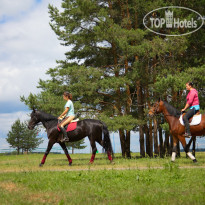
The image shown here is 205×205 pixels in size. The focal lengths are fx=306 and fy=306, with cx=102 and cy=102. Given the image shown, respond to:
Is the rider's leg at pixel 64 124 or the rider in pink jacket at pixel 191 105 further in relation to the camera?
the rider's leg at pixel 64 124

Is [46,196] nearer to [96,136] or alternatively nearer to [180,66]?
[96,136]

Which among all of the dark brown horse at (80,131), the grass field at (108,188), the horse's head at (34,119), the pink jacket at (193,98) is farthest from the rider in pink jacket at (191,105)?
the horse's head at (34,119)

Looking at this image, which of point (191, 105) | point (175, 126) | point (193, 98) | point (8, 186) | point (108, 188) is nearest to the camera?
point (108, 188)

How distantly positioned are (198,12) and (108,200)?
1881 centimetres

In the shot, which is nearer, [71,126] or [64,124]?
[64,124]

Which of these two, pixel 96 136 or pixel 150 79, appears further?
→ pixel 150 79

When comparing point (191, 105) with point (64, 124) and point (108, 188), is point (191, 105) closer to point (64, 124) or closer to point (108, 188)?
point (64, 124)

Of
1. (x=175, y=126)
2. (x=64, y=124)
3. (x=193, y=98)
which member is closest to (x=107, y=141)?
(x=64, y=124)

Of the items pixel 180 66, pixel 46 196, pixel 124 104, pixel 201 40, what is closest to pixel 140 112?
pixel 124 104

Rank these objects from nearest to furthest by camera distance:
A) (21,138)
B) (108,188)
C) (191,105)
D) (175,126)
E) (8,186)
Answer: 1. (108,188)
2. (8,186)
3. (191,105)
4. (175,126)
5. (21,138)

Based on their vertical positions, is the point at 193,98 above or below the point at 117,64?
below

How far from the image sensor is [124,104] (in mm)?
23844

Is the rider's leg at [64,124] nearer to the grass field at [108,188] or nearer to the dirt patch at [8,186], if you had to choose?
the grass field at [108,188]

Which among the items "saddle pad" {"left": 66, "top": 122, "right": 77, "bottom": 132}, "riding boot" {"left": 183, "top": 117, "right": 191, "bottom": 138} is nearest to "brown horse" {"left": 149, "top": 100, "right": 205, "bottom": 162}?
"riding boot" {"left": 183, "top": 117, "right": 191, "bottom": 138}
